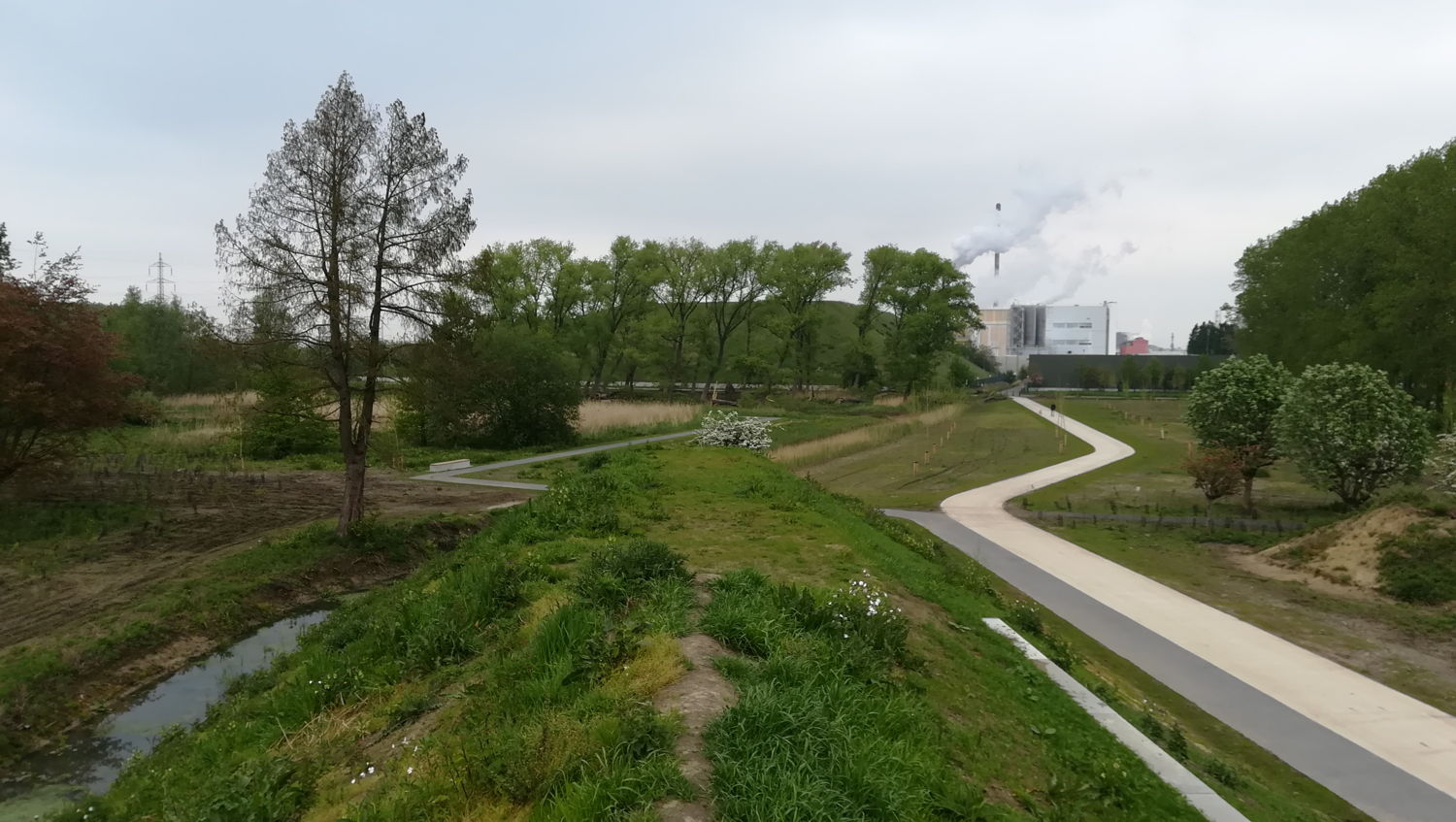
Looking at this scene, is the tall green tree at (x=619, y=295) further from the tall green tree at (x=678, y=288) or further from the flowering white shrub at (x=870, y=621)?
the flowering white shrub at (x=870, y=621)

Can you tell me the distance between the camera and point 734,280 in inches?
2798

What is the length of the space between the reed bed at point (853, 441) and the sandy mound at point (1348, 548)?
45.9ft

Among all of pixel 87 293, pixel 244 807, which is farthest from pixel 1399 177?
pixel 87 293

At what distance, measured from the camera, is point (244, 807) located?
15.5 feet

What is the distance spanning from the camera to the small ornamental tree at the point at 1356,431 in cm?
1847

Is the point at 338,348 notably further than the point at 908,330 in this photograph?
No

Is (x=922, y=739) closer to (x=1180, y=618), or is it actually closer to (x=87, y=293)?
(x=1180, y=618)

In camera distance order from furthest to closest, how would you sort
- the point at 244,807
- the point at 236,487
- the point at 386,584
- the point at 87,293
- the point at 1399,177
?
1. the point at 1399,177
2. the point at 236,487
3. the point at 87,293
4. the point at 386,584
5. the point at 244,807

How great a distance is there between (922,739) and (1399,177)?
39.2 meters

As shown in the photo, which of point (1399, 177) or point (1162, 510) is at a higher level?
point (1399, 177)

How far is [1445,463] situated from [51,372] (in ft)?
98.3

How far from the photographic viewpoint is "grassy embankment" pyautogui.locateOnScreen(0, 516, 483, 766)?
8.98m

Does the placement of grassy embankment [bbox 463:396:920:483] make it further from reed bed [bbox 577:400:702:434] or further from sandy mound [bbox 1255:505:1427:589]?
sandy mound [bbox 1255:505:1427:589]

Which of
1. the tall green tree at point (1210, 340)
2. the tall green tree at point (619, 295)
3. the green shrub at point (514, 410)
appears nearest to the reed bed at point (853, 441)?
the green shrub at point (514, 410)
